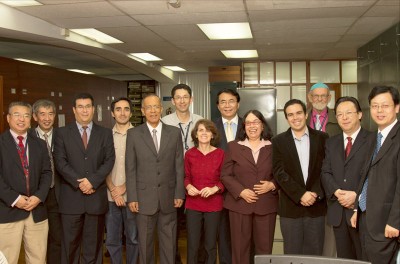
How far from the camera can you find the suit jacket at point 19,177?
310 cm

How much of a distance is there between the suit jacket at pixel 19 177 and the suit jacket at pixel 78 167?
0.44 ft

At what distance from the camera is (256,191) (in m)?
3.18

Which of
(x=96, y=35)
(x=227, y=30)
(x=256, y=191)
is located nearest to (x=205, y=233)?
(x=256, y=191)

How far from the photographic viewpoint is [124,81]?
13711 mm

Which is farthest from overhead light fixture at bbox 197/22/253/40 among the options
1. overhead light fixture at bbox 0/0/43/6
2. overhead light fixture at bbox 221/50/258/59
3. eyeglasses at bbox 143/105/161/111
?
eyeglasses at bbox 143/105/161/111

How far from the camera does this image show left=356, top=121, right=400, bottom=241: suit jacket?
2.44 metres

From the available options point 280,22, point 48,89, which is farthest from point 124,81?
point 280,22

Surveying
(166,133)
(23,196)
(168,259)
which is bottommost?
(168,259)

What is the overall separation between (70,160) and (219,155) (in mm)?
1232

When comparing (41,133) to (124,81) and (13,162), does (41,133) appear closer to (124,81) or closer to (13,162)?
A: (13,162)

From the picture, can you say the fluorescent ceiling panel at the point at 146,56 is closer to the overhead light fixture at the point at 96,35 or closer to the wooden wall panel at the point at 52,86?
the overhead light fixture at the point at 96,35

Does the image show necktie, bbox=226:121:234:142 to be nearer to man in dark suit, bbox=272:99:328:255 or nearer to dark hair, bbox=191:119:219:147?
dark hair, bbox=191:119:219:147

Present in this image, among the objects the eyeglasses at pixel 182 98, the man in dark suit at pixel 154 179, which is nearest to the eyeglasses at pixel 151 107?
the man in dark suit at pixel 154 179

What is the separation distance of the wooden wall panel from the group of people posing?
364cm
